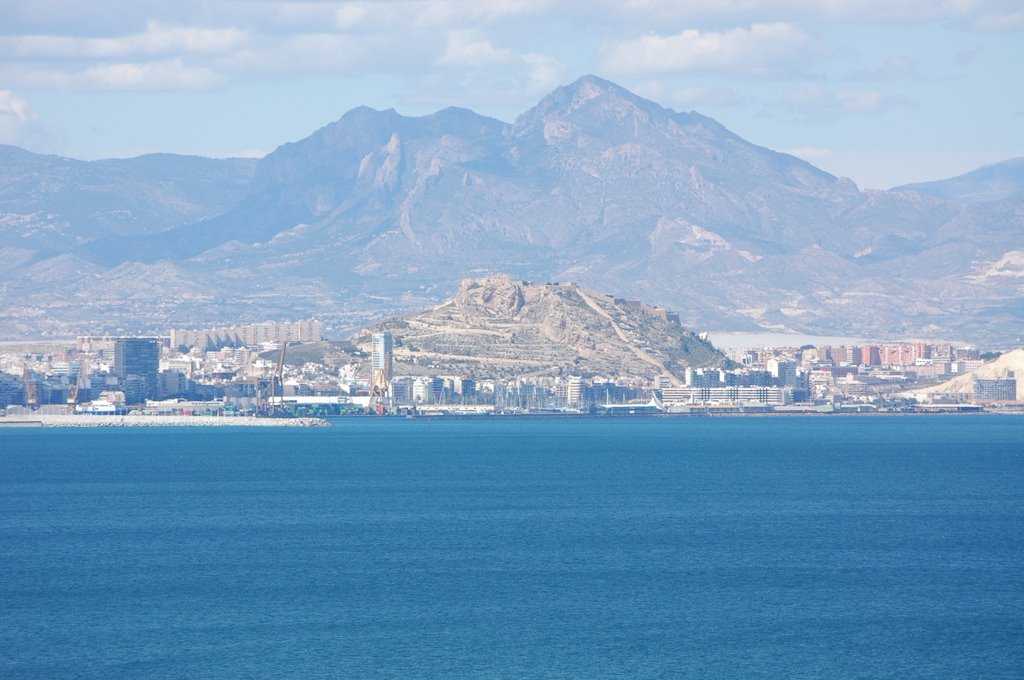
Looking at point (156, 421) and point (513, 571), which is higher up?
point (156, 421)

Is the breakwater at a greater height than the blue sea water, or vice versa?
the breakwater

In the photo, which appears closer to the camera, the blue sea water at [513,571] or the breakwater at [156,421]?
the blue sea water at [513,571]

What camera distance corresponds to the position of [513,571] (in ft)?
196

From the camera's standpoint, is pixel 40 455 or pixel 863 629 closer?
pixel 863 629

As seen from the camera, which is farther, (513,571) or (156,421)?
(156,421)

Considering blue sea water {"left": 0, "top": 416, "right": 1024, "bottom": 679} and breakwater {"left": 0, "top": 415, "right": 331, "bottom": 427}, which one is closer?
blue sea water {"left": 0, "top": 416, "right": 1024, "bottom": 679}

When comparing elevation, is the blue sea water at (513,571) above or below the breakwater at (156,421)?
below

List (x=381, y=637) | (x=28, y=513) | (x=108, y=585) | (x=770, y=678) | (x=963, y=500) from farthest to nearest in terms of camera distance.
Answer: (x=963, y=500), (x=28, y=513), (x=108, y=585), (x=381, y=637), (x=770, y=678)

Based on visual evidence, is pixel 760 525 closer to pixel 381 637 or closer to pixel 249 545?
pixel 249 545

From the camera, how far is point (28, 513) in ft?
258

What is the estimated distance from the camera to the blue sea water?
46531mm

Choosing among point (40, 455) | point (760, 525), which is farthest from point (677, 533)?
point (40, 455)

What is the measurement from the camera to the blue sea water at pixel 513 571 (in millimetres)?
46531

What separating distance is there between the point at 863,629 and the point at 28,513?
138 ft
